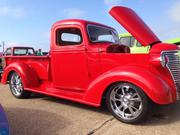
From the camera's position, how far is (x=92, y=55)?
5.28m

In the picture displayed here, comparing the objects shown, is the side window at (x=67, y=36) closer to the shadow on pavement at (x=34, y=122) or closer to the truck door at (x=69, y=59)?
the truck door at (x=69, y=59)

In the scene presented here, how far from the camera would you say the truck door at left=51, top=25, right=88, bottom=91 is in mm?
5457

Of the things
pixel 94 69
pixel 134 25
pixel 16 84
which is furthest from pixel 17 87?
pixel 134 25

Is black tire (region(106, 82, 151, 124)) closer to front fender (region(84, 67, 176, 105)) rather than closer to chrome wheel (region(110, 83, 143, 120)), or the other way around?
chrome wheel (region(110, 83, 143, 120))

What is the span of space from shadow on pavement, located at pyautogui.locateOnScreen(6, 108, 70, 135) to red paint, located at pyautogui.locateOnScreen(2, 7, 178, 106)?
26.3 inches

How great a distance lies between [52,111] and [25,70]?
67.3 inches

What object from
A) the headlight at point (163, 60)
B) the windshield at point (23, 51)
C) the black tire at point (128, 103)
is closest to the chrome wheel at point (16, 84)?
the windshield at point (23, 51)

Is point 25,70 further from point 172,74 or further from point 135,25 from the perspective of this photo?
point 172,74

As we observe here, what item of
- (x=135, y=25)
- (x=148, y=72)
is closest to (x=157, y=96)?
(x=148, y=72)

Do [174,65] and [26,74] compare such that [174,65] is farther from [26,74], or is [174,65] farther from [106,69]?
[26,74]

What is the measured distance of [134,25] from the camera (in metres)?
5.17

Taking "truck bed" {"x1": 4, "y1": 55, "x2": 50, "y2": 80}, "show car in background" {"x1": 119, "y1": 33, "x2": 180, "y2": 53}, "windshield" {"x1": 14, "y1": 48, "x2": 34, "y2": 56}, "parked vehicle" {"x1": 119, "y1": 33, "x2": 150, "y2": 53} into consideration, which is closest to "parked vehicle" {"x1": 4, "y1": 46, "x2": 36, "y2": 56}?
"windshield" {"x1": 14, "y1": 48, "x2": 34, "y2": 56}

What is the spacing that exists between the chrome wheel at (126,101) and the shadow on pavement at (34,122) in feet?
3.18

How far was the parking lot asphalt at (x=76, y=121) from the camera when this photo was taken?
4.15m
